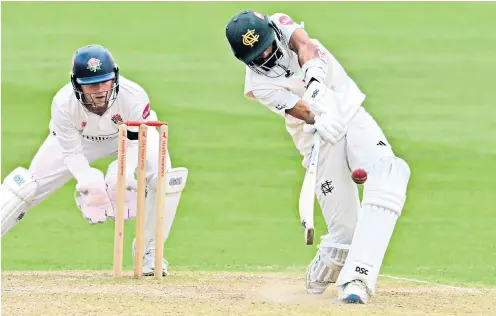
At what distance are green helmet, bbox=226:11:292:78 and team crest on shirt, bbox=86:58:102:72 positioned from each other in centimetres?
102

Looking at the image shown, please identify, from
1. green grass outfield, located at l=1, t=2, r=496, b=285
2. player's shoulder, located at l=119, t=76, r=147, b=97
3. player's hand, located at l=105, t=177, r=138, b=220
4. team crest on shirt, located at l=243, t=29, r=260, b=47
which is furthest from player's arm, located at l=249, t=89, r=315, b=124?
green grass outfield, located at l=1, t=2, r=496, b=285

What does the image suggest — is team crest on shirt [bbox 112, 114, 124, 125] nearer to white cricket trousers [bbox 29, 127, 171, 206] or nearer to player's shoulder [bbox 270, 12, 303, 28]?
white cricket trousers [bbox 29, 127, 171, 206]

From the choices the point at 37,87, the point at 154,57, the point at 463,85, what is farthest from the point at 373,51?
the point at 37,87

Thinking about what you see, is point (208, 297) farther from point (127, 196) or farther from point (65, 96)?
point (65, 96)

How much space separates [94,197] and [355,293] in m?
1.86

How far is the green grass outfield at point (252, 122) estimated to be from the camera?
8.76 meters

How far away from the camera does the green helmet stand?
620 centimetres

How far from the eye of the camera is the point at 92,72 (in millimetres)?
6973

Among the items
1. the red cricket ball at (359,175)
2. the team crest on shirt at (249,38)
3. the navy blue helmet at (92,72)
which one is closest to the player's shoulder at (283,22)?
the team crest on shirt at (249,38)

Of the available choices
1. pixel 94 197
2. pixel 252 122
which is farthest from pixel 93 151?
pixel 252 122

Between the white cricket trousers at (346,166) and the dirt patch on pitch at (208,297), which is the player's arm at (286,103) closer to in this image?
the white cricket trousers at (346,166)

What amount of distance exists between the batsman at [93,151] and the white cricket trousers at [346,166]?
3.59ft

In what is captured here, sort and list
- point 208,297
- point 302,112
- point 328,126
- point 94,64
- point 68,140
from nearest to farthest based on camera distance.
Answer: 1. point 328,126
2. point 302,112
3. point 208,297
4. point 94,64
5. point 68,140

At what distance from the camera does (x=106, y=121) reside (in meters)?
7.43
